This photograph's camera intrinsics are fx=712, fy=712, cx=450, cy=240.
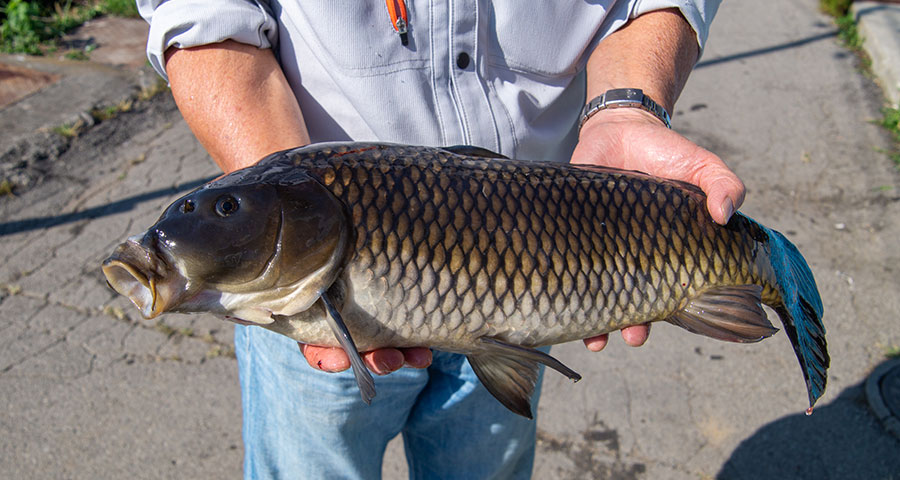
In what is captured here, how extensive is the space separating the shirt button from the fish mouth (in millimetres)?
895

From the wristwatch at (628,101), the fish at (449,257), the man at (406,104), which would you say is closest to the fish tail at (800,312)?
the fish at (449,257)

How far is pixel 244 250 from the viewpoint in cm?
142

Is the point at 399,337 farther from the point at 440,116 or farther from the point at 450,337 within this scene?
the point at 440,116

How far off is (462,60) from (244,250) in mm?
789

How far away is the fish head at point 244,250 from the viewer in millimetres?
1380

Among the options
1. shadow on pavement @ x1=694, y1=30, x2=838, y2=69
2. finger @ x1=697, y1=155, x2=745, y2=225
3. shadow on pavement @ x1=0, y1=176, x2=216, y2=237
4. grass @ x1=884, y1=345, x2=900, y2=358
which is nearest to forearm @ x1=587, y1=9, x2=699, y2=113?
finger @ x1=697, y1=155, x2=745, y2=225

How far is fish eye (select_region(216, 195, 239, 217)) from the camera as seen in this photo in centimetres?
142

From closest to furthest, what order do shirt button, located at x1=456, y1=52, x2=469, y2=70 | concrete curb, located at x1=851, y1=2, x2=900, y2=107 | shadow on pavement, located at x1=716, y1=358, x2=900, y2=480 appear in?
shirt button, located at x1=456, y1=52, x2=469, y2=70 → shadow on pavement, located at x1=716, y1=358, x2=900, y2=480 → concrete curb, located at x1=851, y1=2, x2=900, y2=107

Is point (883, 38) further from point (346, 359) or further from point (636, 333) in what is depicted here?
point (346, 359)

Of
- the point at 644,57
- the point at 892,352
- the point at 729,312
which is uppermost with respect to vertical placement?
the point at 644,57

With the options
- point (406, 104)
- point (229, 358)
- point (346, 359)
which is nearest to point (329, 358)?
point (346, 359)

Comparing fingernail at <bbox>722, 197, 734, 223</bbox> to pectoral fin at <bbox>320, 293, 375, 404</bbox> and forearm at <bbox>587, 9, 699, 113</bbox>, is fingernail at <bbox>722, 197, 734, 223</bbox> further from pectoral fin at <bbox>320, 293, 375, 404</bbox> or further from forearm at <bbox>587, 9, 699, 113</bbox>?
pectoral fin at <bbox>320, 293, 375, 404</bbox>

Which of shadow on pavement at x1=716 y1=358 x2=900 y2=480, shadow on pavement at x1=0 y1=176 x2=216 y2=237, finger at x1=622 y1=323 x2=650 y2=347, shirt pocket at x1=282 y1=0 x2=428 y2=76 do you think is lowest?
shadow on pavement at x1=716 y1=358 x2=900 y2=480

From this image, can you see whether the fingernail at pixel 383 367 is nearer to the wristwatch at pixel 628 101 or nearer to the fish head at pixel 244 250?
the fish head at pixel 244 250
